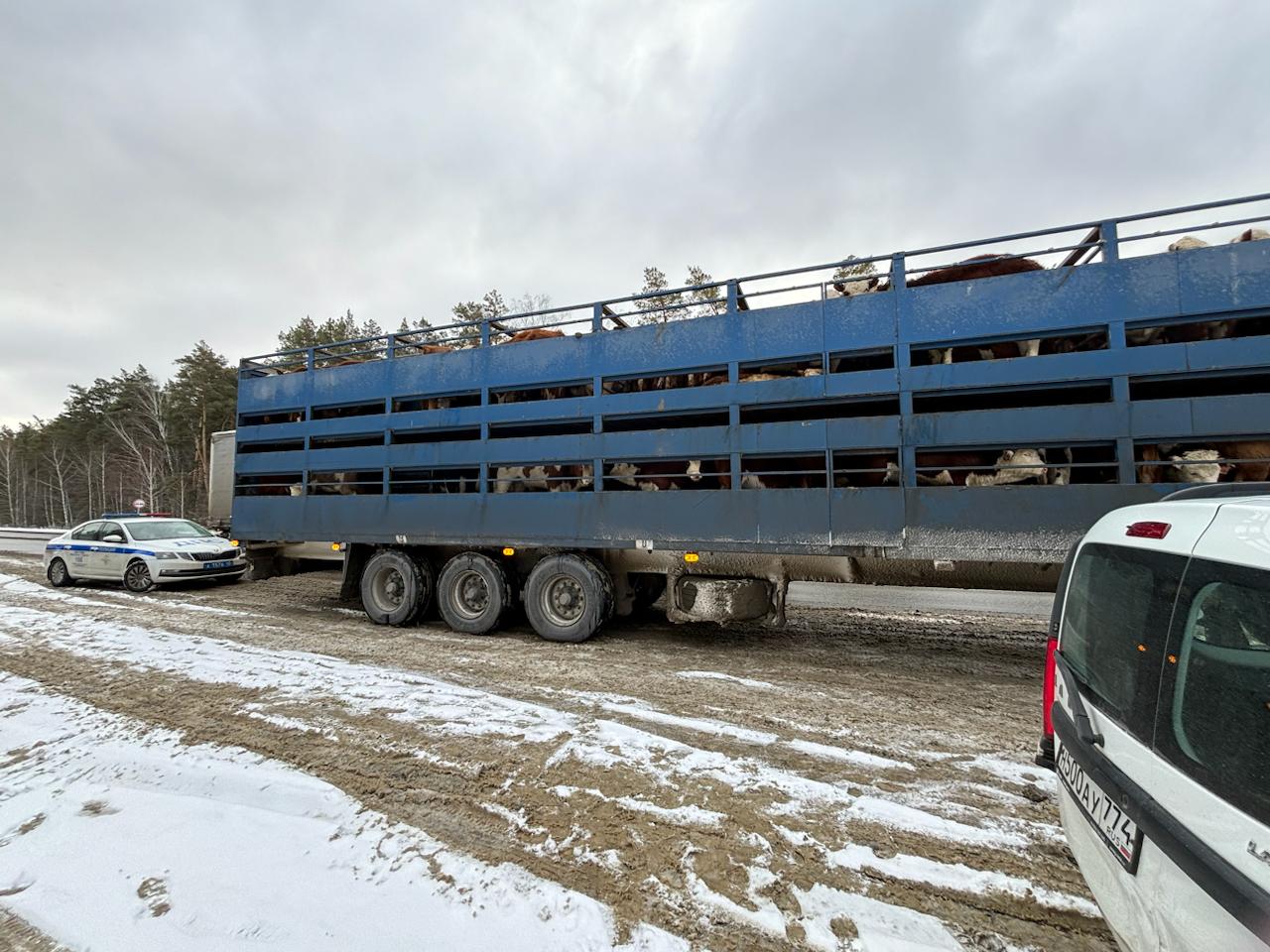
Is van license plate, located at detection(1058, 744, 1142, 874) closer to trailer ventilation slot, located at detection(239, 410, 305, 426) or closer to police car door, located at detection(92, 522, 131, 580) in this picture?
trailer ventilation slot, located at detection(239, 410, 305, 426)

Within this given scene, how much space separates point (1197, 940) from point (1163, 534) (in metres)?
0.95

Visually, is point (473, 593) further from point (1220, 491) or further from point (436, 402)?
point (1220, 491)

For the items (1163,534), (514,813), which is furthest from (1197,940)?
(514,813)

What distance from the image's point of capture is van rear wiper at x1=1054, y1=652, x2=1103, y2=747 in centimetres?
169

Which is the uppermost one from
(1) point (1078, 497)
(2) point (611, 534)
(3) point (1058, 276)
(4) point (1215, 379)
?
(3) point (1058, 276)

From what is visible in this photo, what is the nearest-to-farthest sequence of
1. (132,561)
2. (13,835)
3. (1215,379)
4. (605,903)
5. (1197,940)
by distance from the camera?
(1197,940) < (605,903) < (13,835) < (1215,379) < (132,561)

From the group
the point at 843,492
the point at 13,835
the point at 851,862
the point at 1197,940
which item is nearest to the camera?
the point at 1197,940

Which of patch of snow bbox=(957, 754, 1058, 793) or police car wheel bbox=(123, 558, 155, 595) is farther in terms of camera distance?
police car wheel bbox=(123, 558, 155, 595)

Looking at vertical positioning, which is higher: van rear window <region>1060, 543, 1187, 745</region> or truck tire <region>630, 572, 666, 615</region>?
van rear window <region>1060, 543, 1187, 745</region>

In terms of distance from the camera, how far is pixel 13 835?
2529mm

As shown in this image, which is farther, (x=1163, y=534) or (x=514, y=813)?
(x=514, y=813)

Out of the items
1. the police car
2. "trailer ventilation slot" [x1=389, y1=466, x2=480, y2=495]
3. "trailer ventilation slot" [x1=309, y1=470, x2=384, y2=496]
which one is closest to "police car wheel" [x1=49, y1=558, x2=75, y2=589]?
the police car

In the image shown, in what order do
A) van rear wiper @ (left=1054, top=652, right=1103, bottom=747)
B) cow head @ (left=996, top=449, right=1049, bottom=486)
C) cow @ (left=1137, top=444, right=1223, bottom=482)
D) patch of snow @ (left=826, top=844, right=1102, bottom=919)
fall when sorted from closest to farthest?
1. van rear wiper @ (left=1054, top=652, right=1103, bottom=747)
2. patch of snow @ (left=826, top=844, right=1102, bottom=919)
3. cow @ (left=1137, top=444, right=1223, bottom=482)
4. cow head @ (left=996, top=449, right=1049, bottom=486)

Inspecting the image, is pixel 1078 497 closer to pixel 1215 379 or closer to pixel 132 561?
pixel 1215 379
